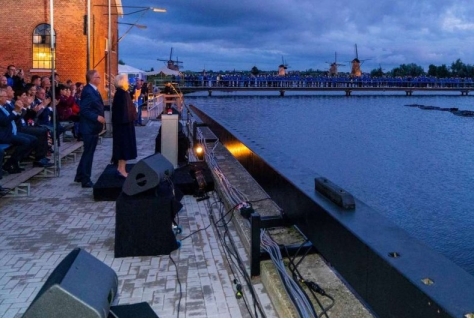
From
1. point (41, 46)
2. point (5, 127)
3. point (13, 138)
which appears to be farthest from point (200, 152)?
point (41, 46)

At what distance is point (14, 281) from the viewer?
496cm

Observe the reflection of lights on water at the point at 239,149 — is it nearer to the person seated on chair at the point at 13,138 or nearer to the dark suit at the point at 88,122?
the dark suit at the point at 88,122

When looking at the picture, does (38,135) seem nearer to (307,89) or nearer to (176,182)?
(176,182)

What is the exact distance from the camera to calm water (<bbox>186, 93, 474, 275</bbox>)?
12562 millimetres

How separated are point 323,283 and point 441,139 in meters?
32.8

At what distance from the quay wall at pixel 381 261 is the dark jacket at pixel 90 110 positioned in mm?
4759

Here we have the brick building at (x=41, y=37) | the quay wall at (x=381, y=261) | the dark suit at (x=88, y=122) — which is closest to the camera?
the quay wall at (x=381, y=261)

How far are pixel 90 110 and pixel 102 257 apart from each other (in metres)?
3.61

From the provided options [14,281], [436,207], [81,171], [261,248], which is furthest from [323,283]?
[436,207]

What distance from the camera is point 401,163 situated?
944 inches

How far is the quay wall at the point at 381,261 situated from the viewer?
7.61ft

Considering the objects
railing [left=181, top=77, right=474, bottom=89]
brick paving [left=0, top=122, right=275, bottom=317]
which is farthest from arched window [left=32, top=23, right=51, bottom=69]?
railing [left=181, top=77, right=474, bottom=89]

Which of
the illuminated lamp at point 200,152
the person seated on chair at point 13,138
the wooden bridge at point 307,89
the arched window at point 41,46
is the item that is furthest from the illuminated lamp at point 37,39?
the wooden bridge at point 307,89

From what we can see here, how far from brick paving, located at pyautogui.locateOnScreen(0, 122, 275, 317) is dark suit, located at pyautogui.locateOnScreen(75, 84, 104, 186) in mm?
417
